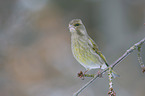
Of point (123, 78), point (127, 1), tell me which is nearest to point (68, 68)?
point (123, 78)

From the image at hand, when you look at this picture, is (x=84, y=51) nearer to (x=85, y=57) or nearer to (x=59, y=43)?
(x=85, y=57)

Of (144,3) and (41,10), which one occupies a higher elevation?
(41,10)

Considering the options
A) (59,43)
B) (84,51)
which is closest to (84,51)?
(84,51)

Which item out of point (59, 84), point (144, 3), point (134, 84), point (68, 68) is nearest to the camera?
point (134, 84)

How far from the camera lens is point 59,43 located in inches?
359

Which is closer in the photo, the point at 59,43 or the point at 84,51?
the point at 84,51

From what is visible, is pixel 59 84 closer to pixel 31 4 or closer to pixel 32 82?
pixel 32 82

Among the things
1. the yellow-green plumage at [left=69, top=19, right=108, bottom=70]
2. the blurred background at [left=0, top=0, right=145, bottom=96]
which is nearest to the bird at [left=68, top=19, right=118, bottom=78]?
the yellow-green plumage at [left=69, top=19, right=108, bottom=70]

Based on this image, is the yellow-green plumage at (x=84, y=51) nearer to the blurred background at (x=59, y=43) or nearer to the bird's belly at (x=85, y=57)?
the bird's belly at (x=85, y=57)

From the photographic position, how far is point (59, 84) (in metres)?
7.65

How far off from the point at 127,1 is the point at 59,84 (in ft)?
13.8

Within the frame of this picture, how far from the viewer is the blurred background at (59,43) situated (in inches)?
284

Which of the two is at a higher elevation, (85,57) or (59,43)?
(59,43)

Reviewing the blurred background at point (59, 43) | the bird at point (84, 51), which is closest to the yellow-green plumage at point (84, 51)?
the bird at point (84, 51)
